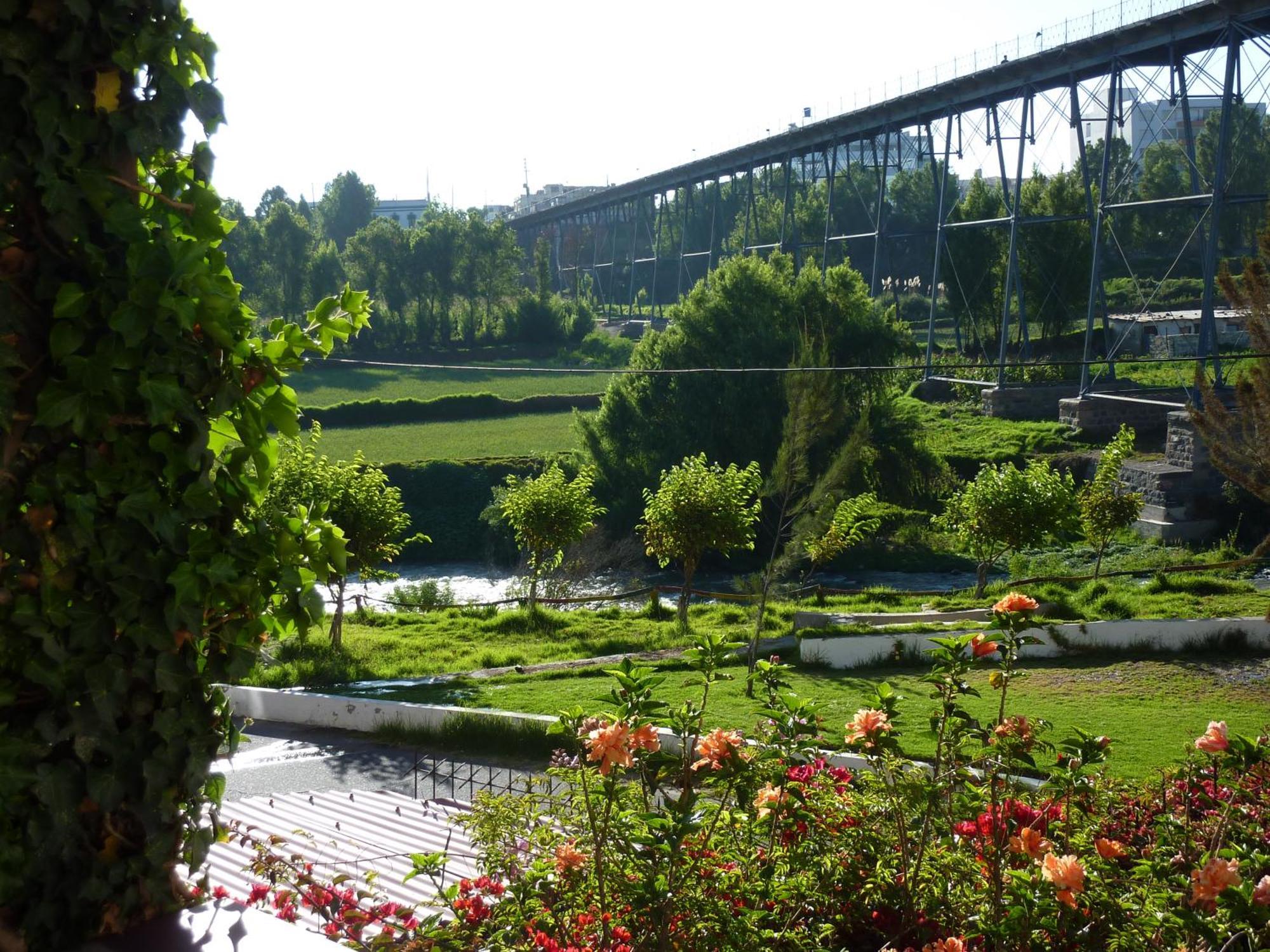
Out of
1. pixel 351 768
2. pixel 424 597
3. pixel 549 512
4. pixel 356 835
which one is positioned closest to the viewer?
pixel 356 835

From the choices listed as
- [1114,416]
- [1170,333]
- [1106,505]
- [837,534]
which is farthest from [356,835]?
[1170,333]

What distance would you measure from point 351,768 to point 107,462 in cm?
879

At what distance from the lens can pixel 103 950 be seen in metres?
1.93

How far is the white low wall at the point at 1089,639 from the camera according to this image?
12.6m

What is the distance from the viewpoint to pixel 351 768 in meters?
10.2

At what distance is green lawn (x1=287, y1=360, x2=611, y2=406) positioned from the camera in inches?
1900

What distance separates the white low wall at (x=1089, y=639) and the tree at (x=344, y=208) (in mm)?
99489

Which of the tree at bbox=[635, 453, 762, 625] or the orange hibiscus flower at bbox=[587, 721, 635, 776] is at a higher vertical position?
the orange hibiscus flower at bbox=[587, 721, 635, 776]

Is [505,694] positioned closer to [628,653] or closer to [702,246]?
[628,653]

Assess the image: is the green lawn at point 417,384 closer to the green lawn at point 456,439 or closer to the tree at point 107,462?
the green lawn at point 456,439

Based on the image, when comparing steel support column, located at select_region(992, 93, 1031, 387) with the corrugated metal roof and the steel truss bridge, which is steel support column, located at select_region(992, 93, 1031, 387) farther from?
the corrugated metal roof

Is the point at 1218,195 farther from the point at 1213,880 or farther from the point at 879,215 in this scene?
the point at 1213,880

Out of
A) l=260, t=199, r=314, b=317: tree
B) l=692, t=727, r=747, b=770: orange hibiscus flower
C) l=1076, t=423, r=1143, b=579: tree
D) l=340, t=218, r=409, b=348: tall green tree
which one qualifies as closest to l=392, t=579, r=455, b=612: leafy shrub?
l=1076, t=423, r=1143, b=579: tree

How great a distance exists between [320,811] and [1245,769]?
5801 mm
